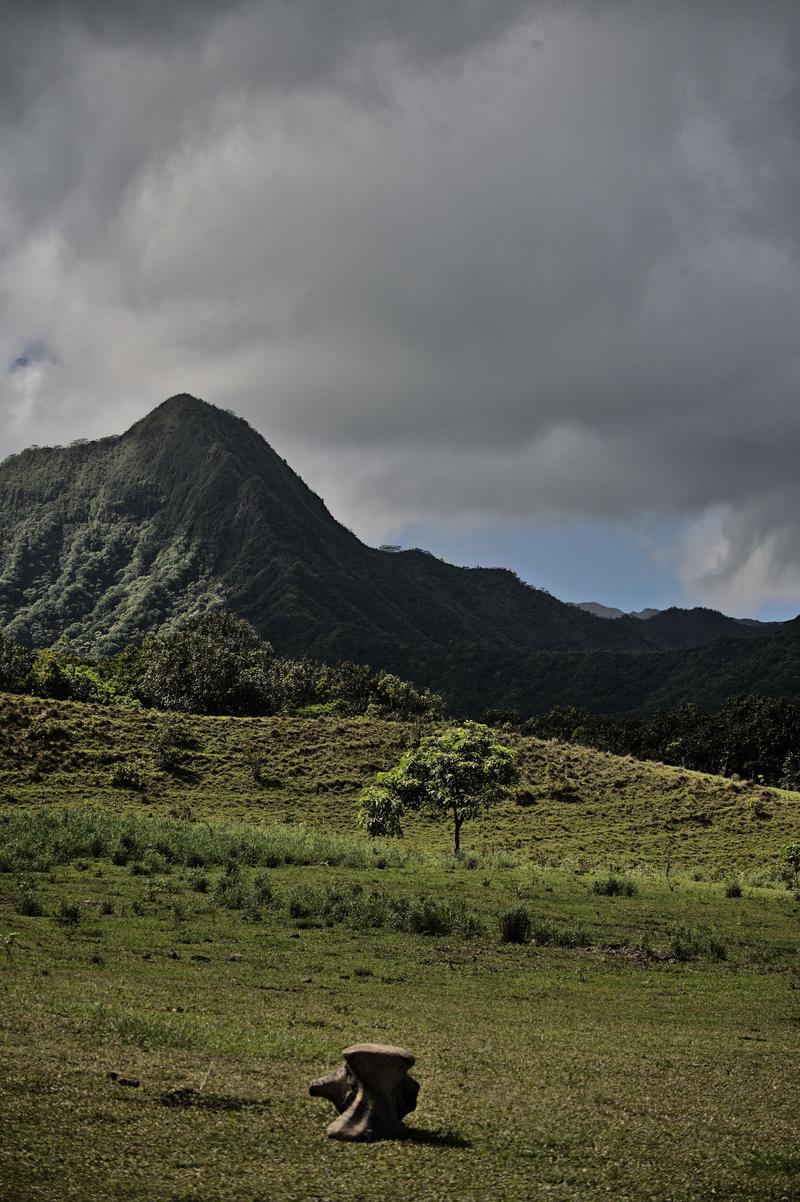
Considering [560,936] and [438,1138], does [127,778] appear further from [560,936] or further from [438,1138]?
[438,1138]

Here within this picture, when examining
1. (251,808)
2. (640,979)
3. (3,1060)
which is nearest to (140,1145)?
(3,1060)

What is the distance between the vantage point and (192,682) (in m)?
115

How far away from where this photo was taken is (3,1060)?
1088cm

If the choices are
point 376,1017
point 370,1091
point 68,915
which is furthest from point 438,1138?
point 68,915

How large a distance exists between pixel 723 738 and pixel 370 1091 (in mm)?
130278

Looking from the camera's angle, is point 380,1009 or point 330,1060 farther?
point 380,1009

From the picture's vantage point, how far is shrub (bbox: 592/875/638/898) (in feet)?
124

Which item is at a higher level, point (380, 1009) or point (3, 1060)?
point (3, 1060)

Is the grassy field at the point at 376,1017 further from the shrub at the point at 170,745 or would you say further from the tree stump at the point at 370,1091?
the shrub at the point at 170,745

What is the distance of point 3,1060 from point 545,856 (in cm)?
4703

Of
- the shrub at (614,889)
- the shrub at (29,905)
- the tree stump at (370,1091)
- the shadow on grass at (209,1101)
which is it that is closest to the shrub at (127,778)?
the shrub at (614,889)

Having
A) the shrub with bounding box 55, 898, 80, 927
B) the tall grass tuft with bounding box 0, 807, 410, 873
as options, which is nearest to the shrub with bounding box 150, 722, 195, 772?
the tall grass tuft with bounding box 0, 807, 410, 873

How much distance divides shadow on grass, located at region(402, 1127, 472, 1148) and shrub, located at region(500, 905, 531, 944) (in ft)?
53.3

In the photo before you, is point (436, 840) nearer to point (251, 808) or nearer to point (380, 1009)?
point (251, 808)
